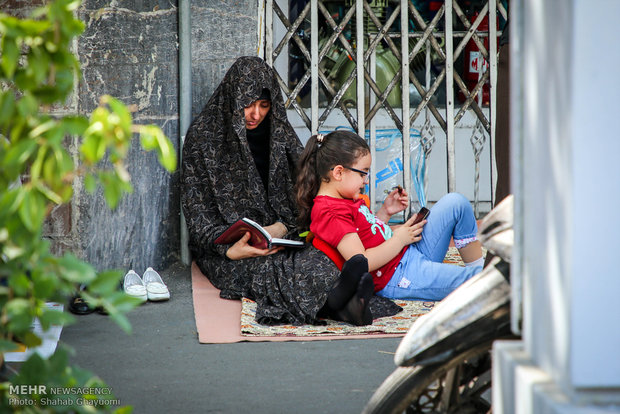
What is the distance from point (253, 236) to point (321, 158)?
58cm

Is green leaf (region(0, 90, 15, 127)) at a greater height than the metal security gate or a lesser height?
lesser

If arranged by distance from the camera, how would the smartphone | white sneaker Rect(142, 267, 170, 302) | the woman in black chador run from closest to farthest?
the smartphone < white sneaker Rect(142, 267, 170, 302) < the woman in black chador

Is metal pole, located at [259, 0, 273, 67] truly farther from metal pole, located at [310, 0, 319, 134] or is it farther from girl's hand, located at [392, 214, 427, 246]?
girl's hand, located at [392, 214, 427, 246]

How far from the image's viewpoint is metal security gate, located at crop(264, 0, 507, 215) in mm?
5109

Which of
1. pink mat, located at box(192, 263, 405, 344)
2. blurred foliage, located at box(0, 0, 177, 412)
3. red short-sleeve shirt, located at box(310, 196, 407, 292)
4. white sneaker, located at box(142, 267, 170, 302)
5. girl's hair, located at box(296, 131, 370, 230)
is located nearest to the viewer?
blurred foliage, located at box(0, 0, 177, 412)

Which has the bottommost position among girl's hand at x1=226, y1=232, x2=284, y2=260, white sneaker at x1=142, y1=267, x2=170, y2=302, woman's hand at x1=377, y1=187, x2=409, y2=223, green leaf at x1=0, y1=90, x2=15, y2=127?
white sneaker at x1=142, y1=267, x2=170, y2=302

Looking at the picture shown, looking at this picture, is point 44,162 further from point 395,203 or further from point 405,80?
point 405,80

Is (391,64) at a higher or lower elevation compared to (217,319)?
higher

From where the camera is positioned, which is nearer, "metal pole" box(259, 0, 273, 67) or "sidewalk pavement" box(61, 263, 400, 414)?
"sidewalk pavement" box(61, 263, 400, 414)

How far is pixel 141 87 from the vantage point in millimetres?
4391

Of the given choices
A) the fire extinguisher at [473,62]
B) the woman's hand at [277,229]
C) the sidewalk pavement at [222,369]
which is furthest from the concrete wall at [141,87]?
the fire extinguisher at [473,62]

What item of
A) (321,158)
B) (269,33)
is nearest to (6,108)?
(321,158)

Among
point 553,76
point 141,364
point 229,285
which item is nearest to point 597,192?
point 553,76

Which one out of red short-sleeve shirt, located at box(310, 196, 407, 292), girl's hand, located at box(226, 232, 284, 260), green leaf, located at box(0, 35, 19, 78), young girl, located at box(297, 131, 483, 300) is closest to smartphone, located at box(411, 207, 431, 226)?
young girl, located at box(297, 131, 483, 300)
